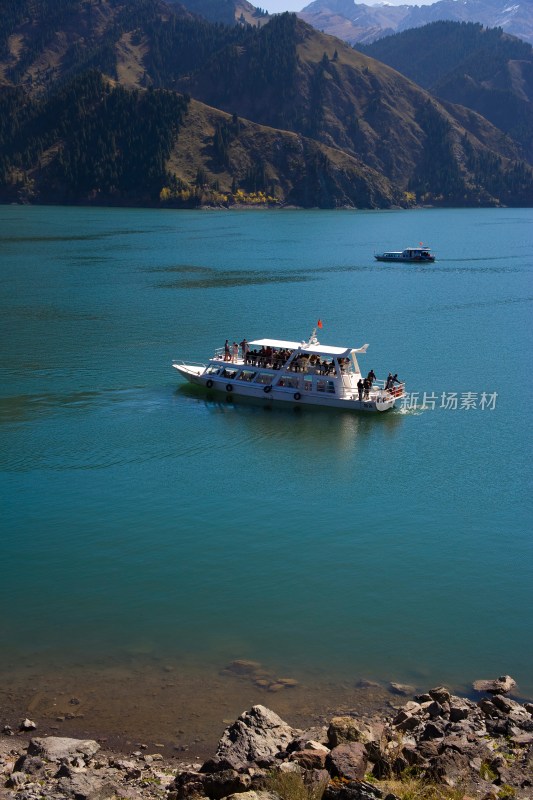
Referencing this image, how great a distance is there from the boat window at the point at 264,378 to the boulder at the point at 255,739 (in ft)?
125

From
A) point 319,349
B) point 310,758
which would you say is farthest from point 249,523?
point 319,349

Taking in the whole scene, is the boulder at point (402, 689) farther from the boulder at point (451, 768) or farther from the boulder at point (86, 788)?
the boulder at point (86, 788)

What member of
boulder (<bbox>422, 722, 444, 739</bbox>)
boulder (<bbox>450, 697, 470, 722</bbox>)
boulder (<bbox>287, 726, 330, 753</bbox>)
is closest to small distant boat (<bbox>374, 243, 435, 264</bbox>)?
boulder (<bbox>450, 697, 470, 722</bbox>)

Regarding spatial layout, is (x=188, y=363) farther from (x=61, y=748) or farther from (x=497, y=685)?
(x=61, y=748)

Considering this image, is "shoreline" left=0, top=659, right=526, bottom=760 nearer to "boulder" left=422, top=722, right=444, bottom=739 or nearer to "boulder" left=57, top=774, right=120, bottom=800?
"boulder" left=57, top=774, right=120, bottom=800

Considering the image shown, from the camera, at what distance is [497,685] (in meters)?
27.5

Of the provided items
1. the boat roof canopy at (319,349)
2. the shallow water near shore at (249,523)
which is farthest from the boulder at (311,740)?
the boat roof canopy at (319,349)

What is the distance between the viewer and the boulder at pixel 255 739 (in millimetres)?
21359

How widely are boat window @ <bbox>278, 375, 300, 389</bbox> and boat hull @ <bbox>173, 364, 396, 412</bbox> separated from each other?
12.6 inches

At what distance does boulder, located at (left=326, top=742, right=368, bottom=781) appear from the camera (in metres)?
20.0

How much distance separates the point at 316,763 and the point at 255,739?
212 cm

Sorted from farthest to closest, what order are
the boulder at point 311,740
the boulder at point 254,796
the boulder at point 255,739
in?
1. the boulder at point 311,740
2. the boulder at point 255,739
3. the boulder at point 254,796

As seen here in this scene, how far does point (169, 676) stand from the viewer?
92.6 feet

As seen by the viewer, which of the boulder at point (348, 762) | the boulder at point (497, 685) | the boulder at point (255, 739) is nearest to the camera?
the boulder at point (348, 762)
